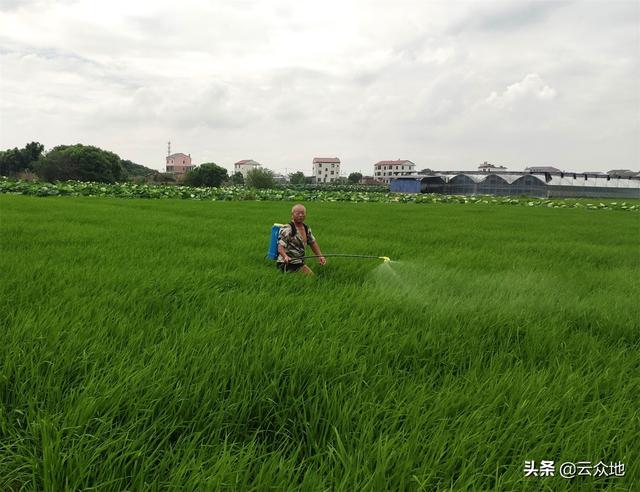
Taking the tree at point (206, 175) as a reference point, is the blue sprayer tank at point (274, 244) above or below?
below

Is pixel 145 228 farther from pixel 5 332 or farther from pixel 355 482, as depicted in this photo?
pixel 355 482

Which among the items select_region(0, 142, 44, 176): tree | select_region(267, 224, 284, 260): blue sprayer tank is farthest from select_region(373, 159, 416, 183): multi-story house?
select_region(267, 224, 284, 260): blue sprayer tank

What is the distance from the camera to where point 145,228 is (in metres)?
7.18

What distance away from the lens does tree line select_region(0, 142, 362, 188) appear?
133 feet

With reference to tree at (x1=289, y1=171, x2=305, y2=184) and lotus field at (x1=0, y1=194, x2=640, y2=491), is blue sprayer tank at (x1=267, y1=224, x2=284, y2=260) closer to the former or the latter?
lotus field at (x1=0, y1=194, x2=640, y2=491)

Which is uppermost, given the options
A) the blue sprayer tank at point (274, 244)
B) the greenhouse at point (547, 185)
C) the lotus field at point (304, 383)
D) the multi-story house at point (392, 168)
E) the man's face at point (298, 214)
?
the multi-story house at point (392, 168)

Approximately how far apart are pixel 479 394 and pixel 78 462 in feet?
5.31

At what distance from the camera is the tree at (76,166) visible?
40.6m

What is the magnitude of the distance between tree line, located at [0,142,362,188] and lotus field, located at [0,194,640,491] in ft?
148

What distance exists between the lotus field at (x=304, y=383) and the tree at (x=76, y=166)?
44.8 m

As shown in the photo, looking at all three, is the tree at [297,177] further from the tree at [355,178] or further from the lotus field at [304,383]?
the lotus field at [304,383]

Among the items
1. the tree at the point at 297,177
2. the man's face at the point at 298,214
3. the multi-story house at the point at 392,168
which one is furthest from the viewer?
the multi-story house at the point at 392,168

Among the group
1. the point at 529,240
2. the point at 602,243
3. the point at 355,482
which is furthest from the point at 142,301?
the point at 602,243

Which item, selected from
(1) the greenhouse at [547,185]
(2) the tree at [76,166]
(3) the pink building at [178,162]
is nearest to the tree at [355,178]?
(1) the greenhouse at [547,185]
